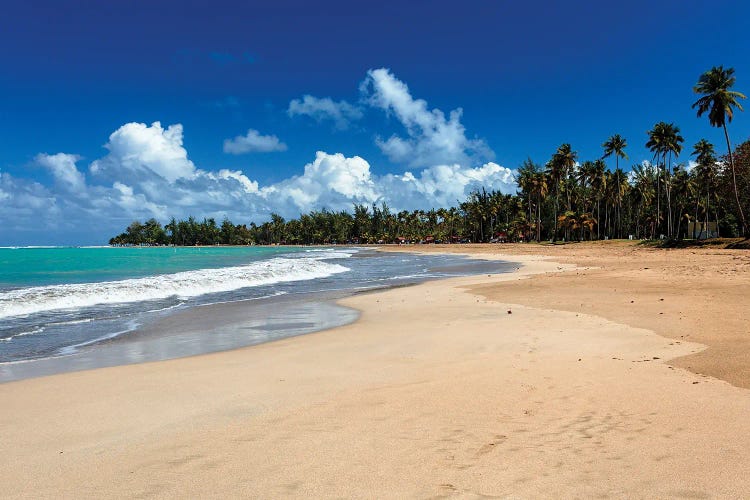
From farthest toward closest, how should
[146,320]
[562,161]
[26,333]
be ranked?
[562,161] < [146,320] < [26,333]

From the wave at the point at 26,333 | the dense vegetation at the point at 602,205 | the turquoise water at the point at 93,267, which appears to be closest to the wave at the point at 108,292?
the wave at the point at 26,333

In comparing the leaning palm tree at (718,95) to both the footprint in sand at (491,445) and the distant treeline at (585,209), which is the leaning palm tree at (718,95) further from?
the footprint in sand at (491,445)

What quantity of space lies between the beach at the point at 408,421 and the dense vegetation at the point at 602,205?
164ft

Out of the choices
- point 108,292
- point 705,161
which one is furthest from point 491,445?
point 705,161

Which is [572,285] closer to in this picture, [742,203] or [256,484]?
[256,484]

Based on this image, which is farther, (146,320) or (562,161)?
(562,161)

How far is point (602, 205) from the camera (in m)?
102

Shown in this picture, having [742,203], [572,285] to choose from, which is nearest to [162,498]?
[572,285]

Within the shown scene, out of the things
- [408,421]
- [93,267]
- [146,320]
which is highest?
[93,267]

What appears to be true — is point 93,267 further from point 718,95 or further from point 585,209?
point 585,209

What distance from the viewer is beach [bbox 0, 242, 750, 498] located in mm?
3660

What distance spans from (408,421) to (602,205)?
109623mm

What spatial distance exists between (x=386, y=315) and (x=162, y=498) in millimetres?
10106

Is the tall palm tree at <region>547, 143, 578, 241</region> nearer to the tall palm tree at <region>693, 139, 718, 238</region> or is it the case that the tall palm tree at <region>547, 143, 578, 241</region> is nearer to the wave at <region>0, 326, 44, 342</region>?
the tall palm tree at <region>693, 139, 718, 238</region>
